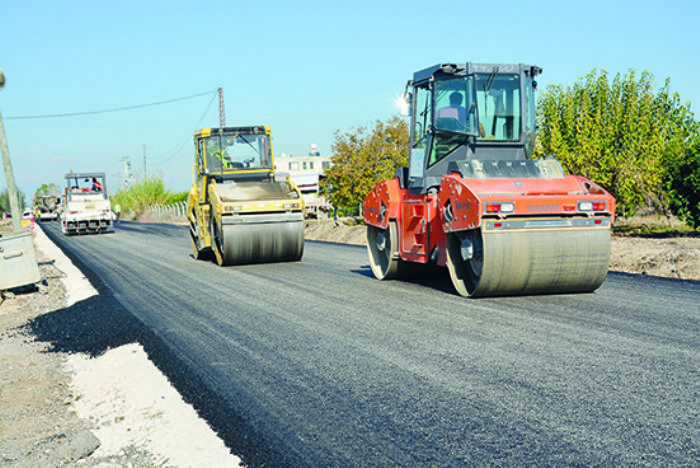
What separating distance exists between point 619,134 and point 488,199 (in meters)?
15.8

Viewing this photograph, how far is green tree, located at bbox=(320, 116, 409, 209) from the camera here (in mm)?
28562

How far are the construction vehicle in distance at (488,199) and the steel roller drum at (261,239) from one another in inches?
146

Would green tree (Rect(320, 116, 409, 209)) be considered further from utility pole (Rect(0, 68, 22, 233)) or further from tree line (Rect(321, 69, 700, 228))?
utility pole (Rect(0, 68, 22, 233))

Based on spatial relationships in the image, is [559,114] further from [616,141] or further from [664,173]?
[664,173]

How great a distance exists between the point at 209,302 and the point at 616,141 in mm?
16840

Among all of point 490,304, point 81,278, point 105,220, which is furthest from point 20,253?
point 105,220

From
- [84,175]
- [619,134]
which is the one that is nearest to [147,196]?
[84,175]

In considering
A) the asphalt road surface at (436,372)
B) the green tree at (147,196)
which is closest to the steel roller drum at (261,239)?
the asphalt road surface at (436,372)

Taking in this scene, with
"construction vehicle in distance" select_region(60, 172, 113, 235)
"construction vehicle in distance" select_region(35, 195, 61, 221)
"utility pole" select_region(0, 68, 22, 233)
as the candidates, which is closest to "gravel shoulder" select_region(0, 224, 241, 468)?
"utility pole" select_region(0, 68, 22, 233)

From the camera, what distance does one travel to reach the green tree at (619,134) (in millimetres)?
20312

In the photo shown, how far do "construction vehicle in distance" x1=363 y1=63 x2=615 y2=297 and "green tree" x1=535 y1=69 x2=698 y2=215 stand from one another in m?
10.9

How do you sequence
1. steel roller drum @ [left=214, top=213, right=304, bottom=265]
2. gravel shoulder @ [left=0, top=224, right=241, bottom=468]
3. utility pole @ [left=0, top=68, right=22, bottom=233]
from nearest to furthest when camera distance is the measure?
gravel shoulder @ [left=0, top=224, right=241, bottom=468] < utility pole @ [left=0, top=68, right=22, bottom=233] < steel roller drum @ [left=214, top=213, right=304, bottom=265]

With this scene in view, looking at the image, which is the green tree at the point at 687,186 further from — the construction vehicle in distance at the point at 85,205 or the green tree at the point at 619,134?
the construction vehicle in distance at the point at 85,205

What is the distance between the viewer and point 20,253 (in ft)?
34.6
